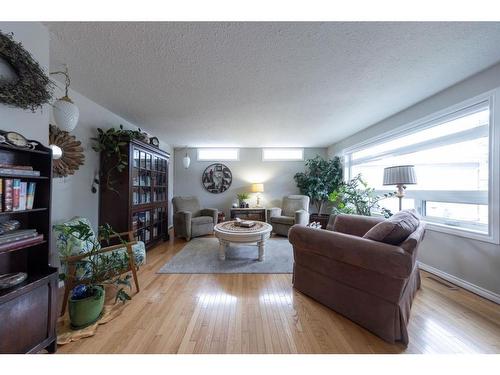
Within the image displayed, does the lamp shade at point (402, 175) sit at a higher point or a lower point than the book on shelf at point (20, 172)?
higher

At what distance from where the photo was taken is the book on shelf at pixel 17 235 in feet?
3.29

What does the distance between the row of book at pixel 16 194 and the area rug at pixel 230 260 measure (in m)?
1.59

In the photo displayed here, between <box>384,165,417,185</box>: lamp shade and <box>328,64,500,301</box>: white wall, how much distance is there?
68cm

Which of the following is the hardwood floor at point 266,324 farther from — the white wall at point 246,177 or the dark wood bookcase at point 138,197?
the white wall at point 246,177

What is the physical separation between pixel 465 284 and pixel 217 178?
463cm

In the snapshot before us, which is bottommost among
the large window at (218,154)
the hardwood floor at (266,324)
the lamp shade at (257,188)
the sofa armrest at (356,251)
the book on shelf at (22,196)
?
the hardwood floor at (266,324)

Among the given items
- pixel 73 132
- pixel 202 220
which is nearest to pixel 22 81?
pixel 73 132

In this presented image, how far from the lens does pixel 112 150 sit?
2.56 metres

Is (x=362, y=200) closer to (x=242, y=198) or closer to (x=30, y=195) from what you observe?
(x=242, y=198)

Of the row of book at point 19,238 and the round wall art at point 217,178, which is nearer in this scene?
the row of book at point 19,238

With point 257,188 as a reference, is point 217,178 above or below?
above

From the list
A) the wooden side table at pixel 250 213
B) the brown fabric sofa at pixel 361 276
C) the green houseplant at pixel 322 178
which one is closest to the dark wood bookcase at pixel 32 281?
the brown fabric sofa at pixel 361 276

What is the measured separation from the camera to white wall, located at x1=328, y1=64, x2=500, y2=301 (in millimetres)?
1763

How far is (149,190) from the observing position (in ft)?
10.7
